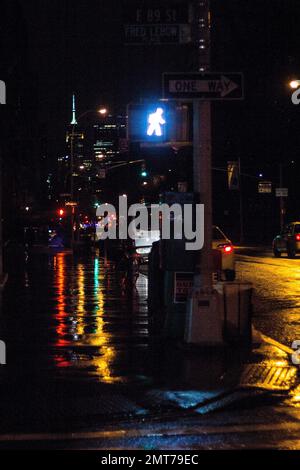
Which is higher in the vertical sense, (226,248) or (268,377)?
(226,248)

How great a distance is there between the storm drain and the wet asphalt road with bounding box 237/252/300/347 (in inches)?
88.7

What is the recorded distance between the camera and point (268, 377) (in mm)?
9477

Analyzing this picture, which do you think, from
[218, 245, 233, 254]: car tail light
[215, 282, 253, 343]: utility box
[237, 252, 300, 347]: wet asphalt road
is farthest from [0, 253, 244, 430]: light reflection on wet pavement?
[218, 245, 233, 254]: car tail light

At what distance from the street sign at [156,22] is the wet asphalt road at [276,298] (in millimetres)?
5090

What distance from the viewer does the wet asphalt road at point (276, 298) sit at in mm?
13781

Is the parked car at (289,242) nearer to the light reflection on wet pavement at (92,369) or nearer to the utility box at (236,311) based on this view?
the light reflection on wet pavement at (92,369)

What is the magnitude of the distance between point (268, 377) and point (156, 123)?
16.0 ft

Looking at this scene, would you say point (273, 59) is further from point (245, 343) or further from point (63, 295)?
point (245, 343)

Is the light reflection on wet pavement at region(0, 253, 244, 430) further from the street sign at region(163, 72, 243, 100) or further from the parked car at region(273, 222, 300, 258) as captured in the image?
the parked car at region(273, 222, 300, 258)

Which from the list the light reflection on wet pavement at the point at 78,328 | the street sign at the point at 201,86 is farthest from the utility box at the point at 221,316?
the street sign at the point at 201,86

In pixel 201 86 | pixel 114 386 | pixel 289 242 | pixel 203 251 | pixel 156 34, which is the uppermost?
pixel 156 34

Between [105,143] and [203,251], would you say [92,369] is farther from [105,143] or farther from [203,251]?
[105,143]

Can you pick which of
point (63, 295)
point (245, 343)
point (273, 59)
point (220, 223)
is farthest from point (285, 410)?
point (220, 223)

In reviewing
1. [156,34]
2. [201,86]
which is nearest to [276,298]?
[201,86]
